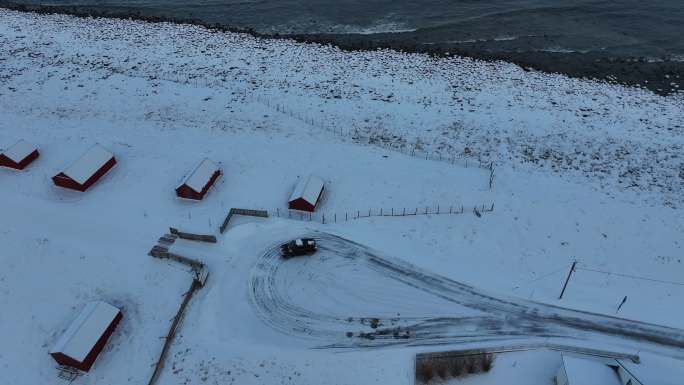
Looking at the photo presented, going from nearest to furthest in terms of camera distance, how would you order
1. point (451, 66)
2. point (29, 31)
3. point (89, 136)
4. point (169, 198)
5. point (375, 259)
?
point (375, 259) < point (169, 198) < point (89, 136) < point (451, 66) < point (29, 31)

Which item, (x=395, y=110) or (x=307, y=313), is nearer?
(x=307, y=313)

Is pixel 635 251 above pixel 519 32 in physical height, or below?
below

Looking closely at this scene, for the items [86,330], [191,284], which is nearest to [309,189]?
Result: [191,284]

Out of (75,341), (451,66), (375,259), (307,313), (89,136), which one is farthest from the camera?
(451,66)

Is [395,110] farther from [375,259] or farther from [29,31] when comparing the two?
[29,31]

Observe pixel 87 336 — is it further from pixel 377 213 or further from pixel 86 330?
pixel 377 213

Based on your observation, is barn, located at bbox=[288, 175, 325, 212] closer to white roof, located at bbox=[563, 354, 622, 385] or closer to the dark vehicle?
the dark vehicle

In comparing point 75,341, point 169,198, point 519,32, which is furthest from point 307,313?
point 519,32

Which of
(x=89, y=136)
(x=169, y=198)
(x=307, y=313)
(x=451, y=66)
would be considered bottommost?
(x=307, y=313)
